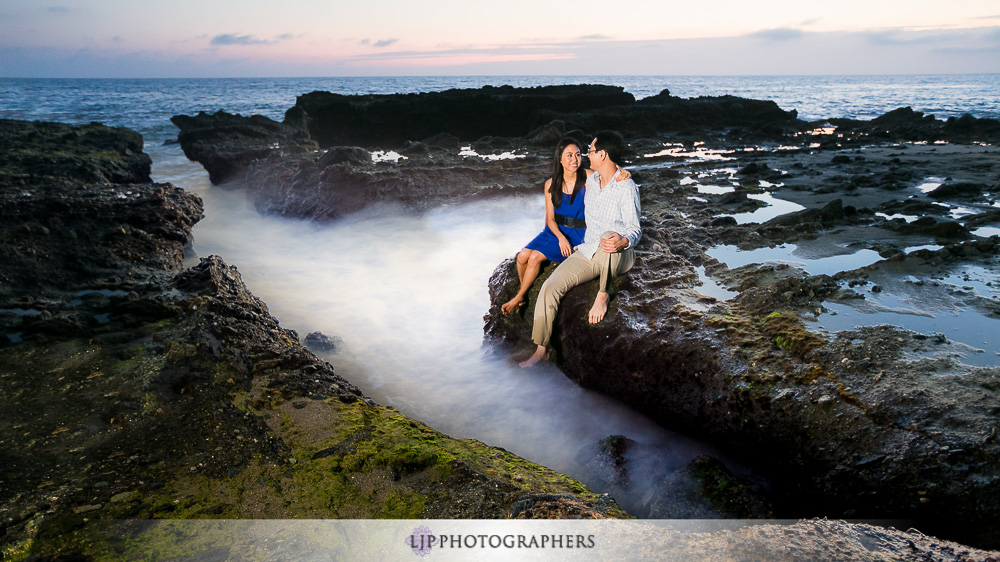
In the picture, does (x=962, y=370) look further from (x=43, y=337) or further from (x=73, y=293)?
(x=73, y=293)

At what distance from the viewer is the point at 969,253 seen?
6520mm

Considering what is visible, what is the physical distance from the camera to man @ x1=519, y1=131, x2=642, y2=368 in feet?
14.4

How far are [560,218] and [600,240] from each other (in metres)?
0.70

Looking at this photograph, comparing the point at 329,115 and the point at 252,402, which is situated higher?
the point at 329,115

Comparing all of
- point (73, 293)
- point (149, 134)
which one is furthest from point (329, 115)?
point (73, 293)

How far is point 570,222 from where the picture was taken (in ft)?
16.3

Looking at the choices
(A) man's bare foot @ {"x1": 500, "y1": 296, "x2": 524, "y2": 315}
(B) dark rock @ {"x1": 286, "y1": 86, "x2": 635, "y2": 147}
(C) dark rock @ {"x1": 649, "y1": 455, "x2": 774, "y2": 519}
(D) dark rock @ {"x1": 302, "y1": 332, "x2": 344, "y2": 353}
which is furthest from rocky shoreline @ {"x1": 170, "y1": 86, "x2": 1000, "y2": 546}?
(B) dark rock @ {"x1": 286, "y1": 86, "x2": 635, "y2": 147}

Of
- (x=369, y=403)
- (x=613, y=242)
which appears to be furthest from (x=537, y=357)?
(x=369, y=403)

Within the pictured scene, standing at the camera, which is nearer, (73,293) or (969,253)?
(73,293)

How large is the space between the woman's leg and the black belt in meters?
0.36

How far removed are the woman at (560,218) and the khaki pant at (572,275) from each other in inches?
10.6

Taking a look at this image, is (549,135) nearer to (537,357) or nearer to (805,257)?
(805,257)

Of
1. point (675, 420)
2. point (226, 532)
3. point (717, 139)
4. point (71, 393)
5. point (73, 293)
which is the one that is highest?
point (717, 139)

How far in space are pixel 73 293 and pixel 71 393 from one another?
1650 millimetres
